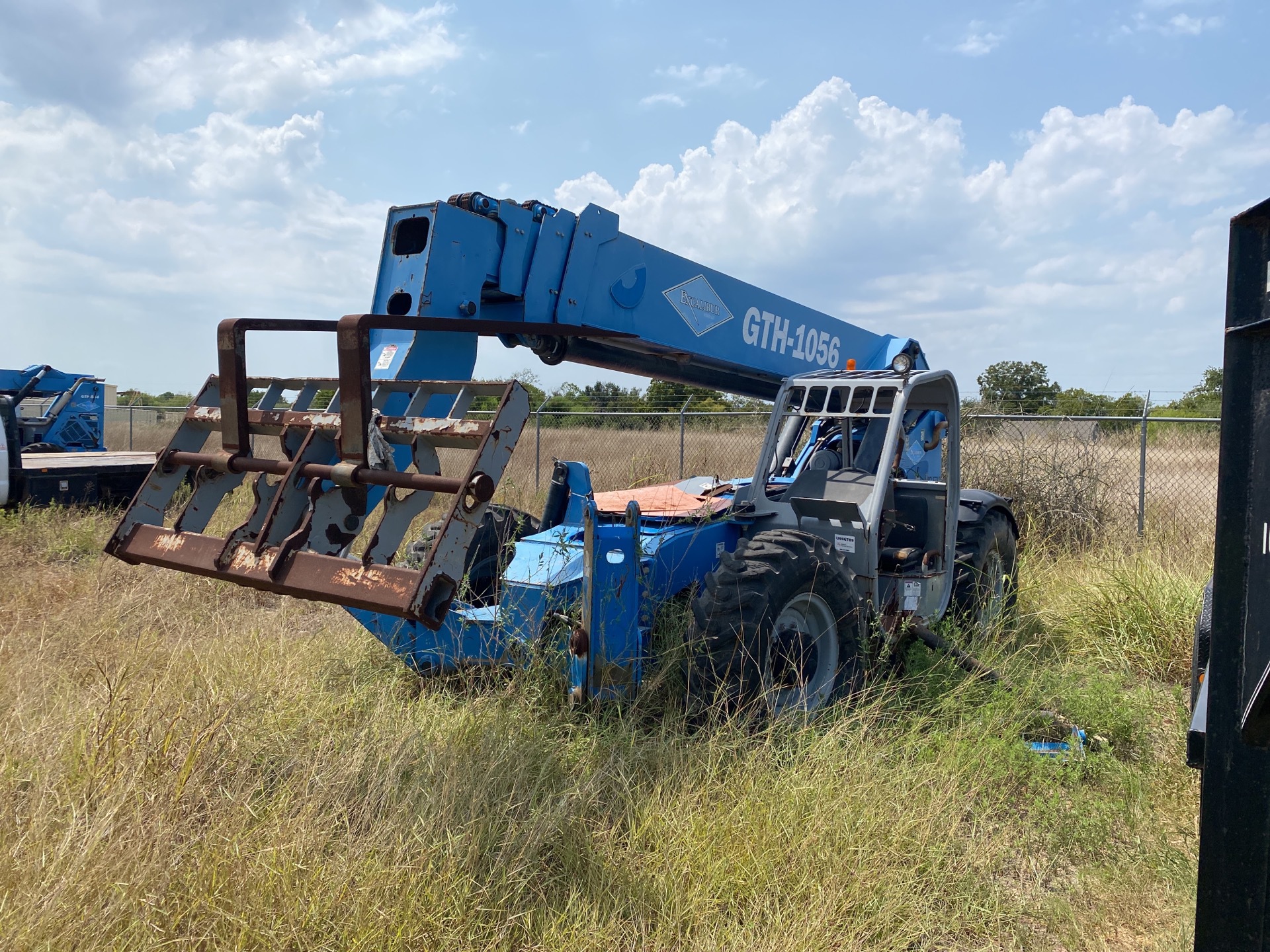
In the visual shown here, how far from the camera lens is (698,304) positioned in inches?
218

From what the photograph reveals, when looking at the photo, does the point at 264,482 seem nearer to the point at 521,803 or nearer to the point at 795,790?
the point at 521,803

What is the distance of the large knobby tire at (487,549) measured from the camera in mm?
5469

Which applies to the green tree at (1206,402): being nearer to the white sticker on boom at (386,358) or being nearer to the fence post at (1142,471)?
the fence post at (1142,471)

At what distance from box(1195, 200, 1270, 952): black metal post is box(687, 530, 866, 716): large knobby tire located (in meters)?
2.61

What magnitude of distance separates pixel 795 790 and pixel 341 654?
10.0 ft

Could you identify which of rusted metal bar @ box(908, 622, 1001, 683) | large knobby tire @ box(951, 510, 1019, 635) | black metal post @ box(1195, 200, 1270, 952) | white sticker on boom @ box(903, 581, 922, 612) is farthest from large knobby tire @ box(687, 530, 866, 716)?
black metal post @ box(1195, 200, 1270, 952)

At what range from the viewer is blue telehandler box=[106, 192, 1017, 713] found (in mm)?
3432

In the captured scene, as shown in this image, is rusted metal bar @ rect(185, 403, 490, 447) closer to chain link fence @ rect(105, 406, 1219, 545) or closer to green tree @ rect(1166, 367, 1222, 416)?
chain link fence @ rect(105, 406, 1219, 545)

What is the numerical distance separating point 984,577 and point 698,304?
328 cm

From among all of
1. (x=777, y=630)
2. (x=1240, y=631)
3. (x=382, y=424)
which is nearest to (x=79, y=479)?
(x=382, y=424)

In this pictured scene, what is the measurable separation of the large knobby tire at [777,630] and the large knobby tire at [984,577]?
193 centimetres

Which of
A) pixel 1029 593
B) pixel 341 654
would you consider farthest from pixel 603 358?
pixel 1029 593

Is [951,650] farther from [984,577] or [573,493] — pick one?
[573,493]

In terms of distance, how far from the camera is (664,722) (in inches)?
170
